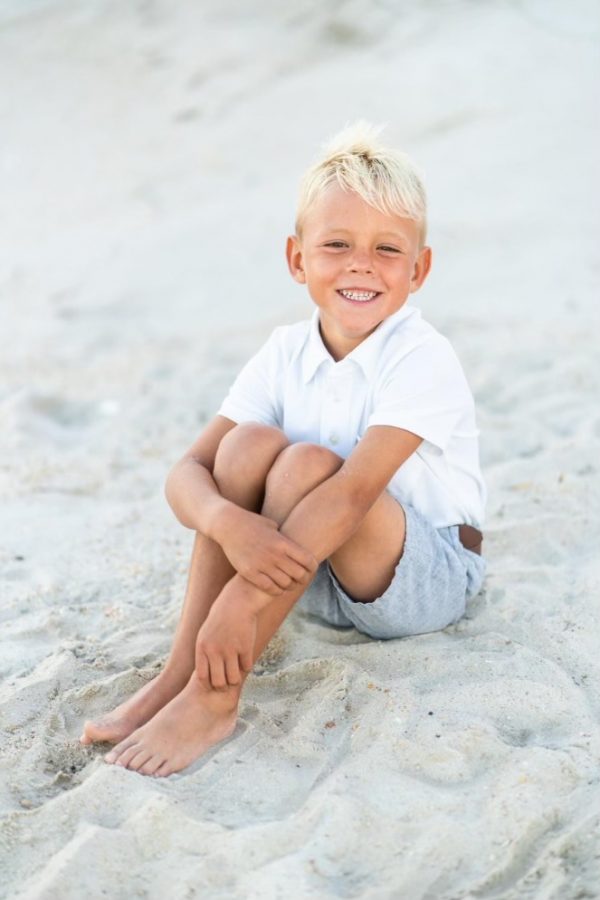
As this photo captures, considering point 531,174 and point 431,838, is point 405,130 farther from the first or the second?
point 431,838

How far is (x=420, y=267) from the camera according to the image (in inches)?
104

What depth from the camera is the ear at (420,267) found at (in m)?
2.63

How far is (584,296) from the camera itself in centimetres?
521

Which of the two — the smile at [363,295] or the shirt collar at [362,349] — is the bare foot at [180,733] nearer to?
the shirt collar at [362,349]

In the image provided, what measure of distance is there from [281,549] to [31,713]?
2.27ft

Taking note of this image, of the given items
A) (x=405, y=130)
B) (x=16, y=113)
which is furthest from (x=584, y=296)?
(x=16, y=113)

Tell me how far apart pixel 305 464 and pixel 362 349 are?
0.37 meters

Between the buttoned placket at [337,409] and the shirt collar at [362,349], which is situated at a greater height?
the shirt collar at [362,349]

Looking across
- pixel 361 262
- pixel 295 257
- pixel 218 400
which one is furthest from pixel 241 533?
pixel 218 400

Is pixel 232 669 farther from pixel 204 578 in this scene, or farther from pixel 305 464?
pixel 305 464

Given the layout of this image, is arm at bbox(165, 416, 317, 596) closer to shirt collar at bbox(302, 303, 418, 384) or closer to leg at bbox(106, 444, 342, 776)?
leg at bbox(106, 444, 342, 776)

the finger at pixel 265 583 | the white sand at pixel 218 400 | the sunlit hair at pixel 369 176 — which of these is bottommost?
the white sand at pixel 218 400

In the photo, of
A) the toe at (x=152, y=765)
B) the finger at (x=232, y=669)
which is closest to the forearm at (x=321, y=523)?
the finger at (x=232, y=669)

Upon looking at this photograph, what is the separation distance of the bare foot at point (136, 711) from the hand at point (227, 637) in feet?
0.57
